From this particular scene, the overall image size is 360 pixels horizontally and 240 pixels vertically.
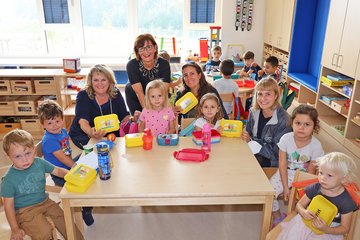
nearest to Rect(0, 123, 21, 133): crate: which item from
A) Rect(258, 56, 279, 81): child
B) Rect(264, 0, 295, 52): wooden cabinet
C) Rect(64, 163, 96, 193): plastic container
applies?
Rect(64, 163, 96, 193): plastic container

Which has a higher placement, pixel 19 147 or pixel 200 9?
pixel 200 9

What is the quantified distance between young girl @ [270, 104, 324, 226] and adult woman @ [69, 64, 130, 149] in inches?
49.9

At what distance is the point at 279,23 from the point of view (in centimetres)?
501

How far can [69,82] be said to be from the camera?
3.99m

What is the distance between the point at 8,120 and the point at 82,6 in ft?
8.93

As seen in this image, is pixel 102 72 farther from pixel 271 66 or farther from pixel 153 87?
pixel 271 66

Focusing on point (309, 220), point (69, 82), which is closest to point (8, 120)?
point (69, 82)

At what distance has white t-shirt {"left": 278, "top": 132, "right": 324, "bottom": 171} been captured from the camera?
6.51 ft

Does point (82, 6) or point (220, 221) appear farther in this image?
point (82, 6)

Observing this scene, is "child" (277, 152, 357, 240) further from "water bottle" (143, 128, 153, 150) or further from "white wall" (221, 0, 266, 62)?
"white wall" (221, 0, 266, 62)

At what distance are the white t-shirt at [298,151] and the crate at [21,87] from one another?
298cm

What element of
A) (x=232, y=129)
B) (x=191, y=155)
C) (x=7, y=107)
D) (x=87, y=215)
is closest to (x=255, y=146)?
(x=232, y=129)

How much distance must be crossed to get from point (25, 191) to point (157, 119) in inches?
40.2

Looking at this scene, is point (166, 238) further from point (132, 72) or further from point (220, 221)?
point (132, 72)
